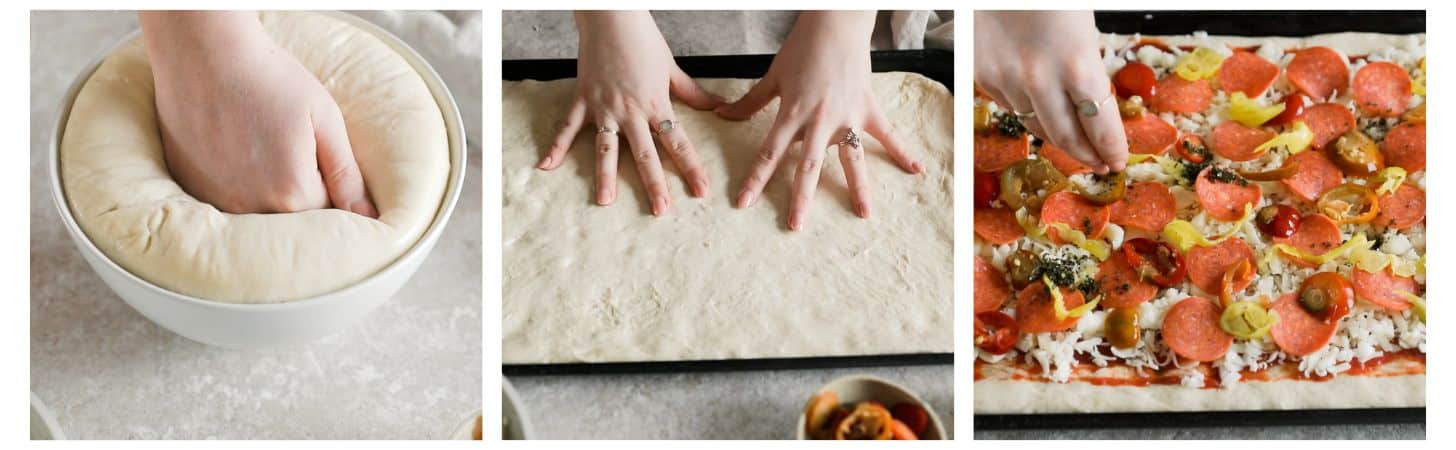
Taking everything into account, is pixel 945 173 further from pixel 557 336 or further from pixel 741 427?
pixel 557 336

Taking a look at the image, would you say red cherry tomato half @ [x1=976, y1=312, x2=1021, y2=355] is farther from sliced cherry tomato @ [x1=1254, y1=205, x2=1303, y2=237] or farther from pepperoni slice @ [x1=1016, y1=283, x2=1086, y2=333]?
sliced cherry tomato @ [x1=1254, y1=205, x2=1303, y2=237]

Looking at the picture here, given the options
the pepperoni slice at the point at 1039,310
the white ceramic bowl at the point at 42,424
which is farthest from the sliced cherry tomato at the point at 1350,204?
the white ceramic bowl at the point at 42,424

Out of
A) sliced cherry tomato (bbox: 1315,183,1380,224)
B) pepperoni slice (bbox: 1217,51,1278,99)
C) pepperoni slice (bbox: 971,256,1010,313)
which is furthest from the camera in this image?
pepperoni slice (bbox: 1217,51,1278,99)

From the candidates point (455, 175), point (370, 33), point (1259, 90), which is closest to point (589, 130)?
point (455, 175)

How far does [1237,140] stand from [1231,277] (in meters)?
0.25

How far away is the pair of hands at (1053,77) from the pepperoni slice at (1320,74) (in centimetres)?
37

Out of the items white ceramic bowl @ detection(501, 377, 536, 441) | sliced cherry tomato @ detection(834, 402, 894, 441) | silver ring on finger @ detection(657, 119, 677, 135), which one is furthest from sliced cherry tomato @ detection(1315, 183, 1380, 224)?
white ceramic bowl @ detection(501, 377, 536, 441)

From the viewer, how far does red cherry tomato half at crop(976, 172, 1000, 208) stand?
152 cm

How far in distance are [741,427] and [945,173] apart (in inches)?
17.7

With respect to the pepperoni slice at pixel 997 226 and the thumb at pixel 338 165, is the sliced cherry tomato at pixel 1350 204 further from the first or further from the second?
the thumb at pixel 338 165

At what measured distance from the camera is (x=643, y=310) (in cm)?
141

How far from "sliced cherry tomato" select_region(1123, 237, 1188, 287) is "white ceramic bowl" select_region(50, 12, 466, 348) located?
956 millimetres

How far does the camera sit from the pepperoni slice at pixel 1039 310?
4.89ft

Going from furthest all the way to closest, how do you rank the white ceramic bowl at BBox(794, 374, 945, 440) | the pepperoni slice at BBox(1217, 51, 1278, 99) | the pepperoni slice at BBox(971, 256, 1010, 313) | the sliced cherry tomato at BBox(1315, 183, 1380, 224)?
the pepperoni slice at BBox(1217, 51, 1278, 99) < the sliced cherry tomato at BBox(1315, 183, 1380, 224) < the pepperoni slice at BBox(971, 256, 1010, 313) < the white ceramic bowl at BBox(794, 374, 945, 440)
